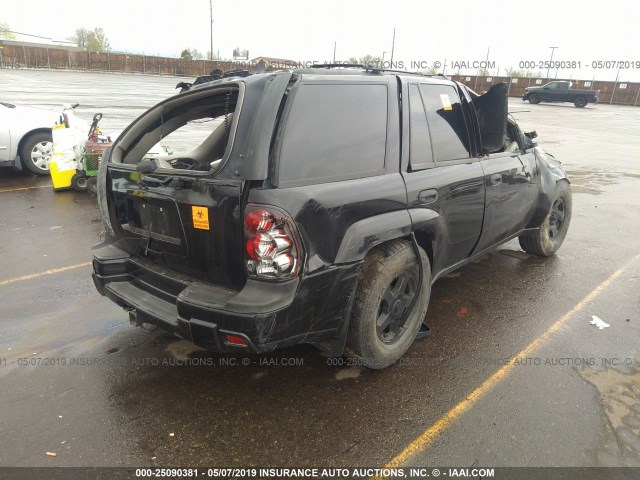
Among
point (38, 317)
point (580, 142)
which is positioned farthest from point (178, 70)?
point (38, 317)

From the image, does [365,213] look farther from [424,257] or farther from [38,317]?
[38,317]

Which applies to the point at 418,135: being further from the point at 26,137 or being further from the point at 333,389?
the point at 26,137

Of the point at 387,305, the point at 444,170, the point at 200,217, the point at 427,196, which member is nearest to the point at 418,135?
the point at 444,170

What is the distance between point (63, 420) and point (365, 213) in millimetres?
2040

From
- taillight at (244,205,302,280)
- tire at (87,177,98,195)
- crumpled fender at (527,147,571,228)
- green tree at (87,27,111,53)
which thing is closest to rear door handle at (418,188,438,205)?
taillight at (244,205,302,280)

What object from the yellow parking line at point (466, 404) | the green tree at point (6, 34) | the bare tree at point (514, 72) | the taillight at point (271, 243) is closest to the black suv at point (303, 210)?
the taillight at point (271, 243)

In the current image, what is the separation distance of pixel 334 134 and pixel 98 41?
10149cm

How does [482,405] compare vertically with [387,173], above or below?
below

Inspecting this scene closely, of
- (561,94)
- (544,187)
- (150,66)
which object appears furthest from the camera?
(150,66)

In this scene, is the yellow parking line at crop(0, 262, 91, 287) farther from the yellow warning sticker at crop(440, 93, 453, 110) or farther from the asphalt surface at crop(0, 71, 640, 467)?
the yellow warning sticker at crop(440, 93, 453, 110)

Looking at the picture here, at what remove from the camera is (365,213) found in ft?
8.71

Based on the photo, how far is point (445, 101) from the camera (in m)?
3.51

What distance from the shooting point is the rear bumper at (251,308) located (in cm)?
230

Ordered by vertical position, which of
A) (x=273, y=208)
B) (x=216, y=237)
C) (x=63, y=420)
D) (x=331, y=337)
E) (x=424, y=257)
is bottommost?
(x=63, y=420)
